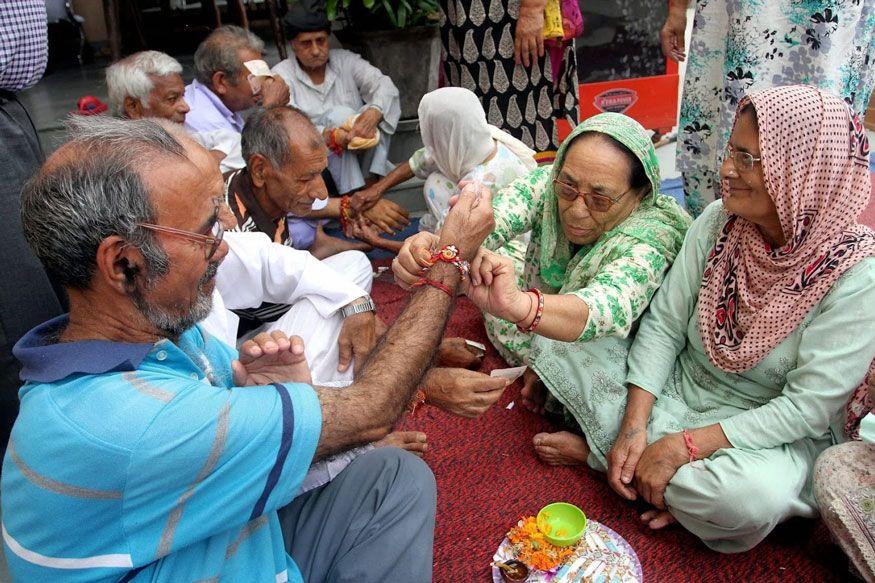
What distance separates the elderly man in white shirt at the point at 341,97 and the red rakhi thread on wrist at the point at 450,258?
9.01 ft

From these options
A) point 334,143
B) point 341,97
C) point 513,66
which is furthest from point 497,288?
point 341,97

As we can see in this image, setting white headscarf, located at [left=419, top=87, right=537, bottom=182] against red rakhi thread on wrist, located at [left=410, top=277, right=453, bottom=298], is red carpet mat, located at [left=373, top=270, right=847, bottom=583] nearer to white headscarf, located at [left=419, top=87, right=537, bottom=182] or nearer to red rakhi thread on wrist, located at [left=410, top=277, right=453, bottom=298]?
red rakhi thread on wrist, located at [left=410, top=277, right=453, bottom=298]

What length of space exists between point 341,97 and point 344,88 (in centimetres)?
8

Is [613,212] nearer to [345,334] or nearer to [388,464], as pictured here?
[345,334]

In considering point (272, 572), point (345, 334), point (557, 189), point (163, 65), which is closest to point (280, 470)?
point (272, 572)

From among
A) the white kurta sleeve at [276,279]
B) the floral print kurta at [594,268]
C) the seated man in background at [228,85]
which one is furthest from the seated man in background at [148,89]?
the floral print kurta at [594,268]

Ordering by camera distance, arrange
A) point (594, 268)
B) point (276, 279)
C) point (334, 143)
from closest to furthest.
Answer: point (594, 268) → point (276, 279) → point (334, 143)

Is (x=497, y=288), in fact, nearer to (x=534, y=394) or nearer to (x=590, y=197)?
(x=590, y=197)

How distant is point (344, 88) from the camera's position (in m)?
4.96

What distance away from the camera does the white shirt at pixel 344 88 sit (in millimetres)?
4852

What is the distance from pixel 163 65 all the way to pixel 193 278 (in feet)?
9.62

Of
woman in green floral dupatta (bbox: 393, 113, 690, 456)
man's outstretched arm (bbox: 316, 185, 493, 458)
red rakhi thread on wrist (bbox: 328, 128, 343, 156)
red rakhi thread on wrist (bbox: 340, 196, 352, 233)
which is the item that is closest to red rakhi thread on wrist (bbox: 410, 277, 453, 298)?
man's outstretched arm (bbox: 316, 185, 493, 458)

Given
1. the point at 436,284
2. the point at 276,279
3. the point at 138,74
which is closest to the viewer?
the point at 436,284

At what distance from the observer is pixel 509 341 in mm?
3182
